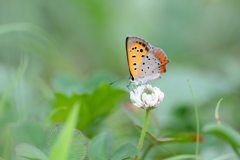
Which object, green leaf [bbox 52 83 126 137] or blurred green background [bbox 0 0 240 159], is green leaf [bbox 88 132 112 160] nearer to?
green leaf [bbox 52 83 126 137]

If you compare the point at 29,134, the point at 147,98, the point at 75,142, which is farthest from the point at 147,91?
the point at 29,134

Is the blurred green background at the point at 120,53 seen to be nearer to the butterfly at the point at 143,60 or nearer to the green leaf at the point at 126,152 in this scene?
the butterfly at the point at 143,60

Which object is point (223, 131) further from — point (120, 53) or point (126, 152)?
point (120, 53)

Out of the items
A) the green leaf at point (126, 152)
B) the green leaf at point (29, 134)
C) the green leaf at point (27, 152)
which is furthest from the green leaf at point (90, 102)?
the green leaf at point (27, 152)

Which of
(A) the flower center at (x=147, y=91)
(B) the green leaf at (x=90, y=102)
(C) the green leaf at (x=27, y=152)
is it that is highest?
(B) the green leaf at (x=90, y=102)

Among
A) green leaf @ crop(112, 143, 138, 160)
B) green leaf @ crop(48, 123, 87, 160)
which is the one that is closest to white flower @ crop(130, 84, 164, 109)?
green leaf @ crop(112, 143, 138, 160)

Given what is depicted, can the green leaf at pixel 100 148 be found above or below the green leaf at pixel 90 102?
below

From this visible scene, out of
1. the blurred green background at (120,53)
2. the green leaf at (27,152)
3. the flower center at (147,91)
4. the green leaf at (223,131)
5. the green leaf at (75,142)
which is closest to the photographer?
the green leaf at (27,152)

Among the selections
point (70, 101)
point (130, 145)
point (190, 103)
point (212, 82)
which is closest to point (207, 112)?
point (190, 103)
